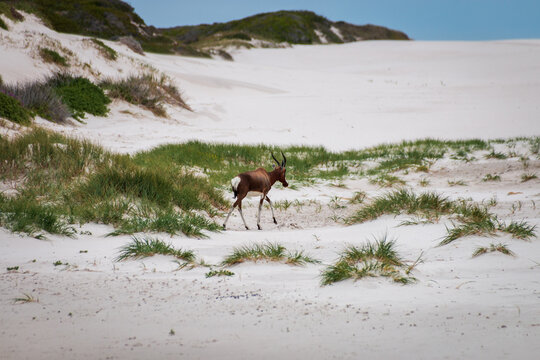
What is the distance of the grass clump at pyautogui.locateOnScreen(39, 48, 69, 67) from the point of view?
1579 centimetres

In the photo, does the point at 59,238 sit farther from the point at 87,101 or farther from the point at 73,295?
the point at 87,101

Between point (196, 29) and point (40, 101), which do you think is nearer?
point (40, 101)

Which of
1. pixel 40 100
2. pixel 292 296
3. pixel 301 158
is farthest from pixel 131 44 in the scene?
pixel 292 296

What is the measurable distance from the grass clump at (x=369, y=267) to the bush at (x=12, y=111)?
29.8ft

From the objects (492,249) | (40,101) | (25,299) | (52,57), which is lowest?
(25,299)

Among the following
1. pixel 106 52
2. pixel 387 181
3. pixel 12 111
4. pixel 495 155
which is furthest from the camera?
pixel 106 52

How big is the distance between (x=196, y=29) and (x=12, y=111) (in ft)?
224

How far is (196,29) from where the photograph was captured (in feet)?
243

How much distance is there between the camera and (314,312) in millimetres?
2766

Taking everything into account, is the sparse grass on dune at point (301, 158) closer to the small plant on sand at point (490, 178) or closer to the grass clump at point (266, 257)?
the small plant on sand at point (490, 178)

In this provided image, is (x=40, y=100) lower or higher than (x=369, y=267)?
higher

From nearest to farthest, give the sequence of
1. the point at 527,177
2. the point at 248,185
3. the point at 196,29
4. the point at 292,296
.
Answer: the point at 292,296 < the point at 248,185 < the point at 527,177 < the point at 196,29

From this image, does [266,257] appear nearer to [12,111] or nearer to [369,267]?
[369,267]

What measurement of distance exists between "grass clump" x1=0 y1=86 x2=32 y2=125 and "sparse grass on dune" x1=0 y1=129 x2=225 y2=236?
2.49m
